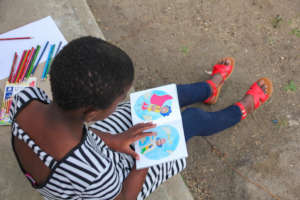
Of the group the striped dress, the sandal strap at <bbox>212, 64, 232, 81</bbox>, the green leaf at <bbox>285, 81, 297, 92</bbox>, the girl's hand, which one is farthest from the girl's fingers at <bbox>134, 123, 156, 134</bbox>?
the green leaf at <bbox>285, 81, 297, 92</bbox>

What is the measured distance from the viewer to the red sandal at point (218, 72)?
2068 millimetres

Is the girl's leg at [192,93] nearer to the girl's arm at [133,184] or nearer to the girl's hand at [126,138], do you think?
the girl's hand at [126,138]

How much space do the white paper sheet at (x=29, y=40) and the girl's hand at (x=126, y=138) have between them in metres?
0.86

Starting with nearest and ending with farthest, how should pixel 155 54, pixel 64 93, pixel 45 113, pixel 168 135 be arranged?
1. pixel 64 93
2. pixel 45 113
3. pixel 168 135
4. pixel 155 54

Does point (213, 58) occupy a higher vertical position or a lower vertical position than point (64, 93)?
lower

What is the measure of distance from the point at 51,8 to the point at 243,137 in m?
1.95

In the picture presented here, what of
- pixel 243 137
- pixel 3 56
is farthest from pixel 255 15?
pixel 3 56

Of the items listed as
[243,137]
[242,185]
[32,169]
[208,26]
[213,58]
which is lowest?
[242,185]

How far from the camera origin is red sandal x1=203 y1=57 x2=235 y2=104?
2068 millimetres

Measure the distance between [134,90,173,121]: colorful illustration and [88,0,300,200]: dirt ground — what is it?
27.9 inches

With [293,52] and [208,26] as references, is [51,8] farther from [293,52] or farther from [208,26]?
[293,52]

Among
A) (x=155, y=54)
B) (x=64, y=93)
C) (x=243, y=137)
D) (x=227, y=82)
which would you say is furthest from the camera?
(x=155, y=54)

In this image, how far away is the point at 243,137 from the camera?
6.80ft

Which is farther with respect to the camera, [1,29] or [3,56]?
[1,29]
